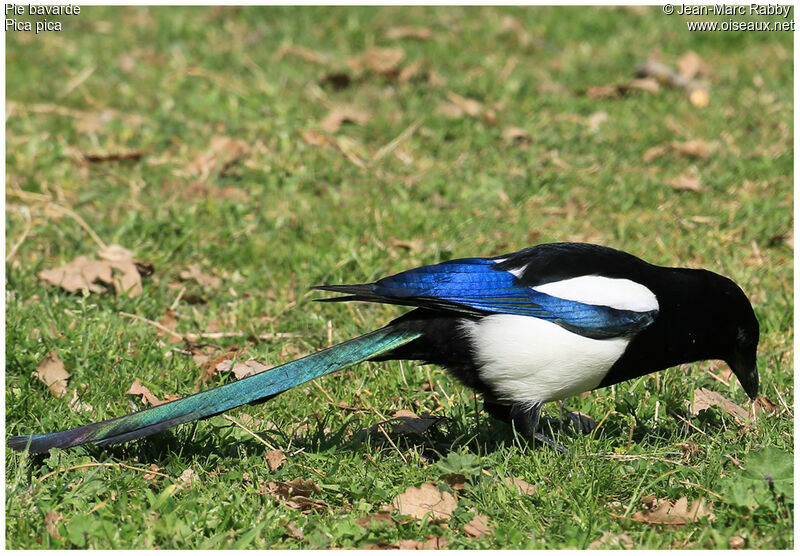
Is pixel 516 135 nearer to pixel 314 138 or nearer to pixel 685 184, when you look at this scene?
pixel 685 184

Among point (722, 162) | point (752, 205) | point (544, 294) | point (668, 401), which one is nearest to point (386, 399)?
point (544, 294)

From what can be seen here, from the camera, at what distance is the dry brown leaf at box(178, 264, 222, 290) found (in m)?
4.30

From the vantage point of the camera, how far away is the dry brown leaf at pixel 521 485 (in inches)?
112

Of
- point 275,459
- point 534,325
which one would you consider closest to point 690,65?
point 534,325

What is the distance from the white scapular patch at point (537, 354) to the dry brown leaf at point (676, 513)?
447 mm

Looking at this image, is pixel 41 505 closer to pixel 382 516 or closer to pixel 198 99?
pixel 382 516

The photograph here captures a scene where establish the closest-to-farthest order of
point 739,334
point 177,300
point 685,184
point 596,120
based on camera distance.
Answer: point 739,334, point 177,300, point 685,184, point 596,120

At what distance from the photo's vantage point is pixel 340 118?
5.57 meters

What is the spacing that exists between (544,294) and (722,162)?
2.60 m

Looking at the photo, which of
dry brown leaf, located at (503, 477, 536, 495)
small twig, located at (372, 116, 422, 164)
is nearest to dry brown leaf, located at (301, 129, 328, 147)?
small twig, located at (372, 116, 422, 164)

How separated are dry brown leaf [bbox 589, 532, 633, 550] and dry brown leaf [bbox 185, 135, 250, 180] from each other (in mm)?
2993

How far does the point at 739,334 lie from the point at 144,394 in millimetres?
1847

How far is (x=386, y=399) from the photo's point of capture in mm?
3467

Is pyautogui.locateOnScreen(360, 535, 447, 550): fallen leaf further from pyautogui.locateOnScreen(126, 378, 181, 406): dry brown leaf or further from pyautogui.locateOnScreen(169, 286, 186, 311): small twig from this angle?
pyautogui.locateOnScreen(169, 286, 186, 311): small twig
